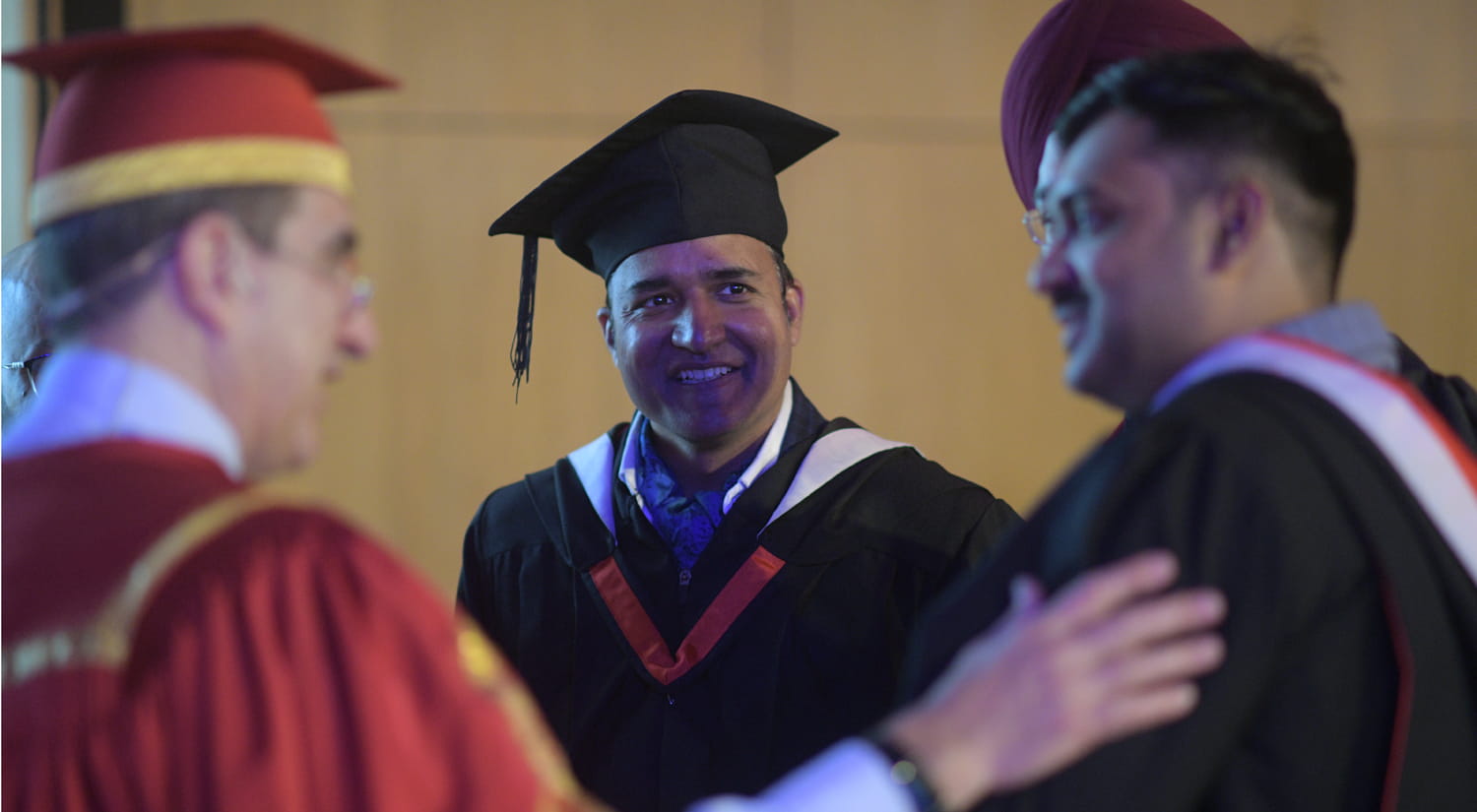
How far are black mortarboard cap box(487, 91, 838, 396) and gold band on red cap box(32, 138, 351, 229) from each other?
1416mm

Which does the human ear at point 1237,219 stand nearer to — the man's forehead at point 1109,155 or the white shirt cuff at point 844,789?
the man's forehead at point 1109,155

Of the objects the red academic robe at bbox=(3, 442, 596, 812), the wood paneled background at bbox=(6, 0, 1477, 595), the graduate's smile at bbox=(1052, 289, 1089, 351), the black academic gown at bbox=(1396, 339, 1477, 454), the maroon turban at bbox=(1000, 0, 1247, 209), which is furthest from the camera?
the wood paneled background at bbox=(6, 0, 1477, 595)

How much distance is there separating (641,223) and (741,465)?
1.76ft

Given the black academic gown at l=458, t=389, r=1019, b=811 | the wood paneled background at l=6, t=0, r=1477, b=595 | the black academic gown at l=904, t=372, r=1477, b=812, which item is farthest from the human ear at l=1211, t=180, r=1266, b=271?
the wood paneled background at l=6, t=0, r=1477, b=595

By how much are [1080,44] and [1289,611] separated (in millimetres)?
1361

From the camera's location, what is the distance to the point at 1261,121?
1.34 meters

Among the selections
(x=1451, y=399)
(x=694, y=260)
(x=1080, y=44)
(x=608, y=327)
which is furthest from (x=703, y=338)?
(x=1451, y=399)

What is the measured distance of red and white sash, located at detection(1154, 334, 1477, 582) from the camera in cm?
125

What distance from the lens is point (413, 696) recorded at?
109 cm

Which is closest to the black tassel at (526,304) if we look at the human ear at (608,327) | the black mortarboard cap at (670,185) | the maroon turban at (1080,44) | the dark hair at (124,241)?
the black mortarboard cap at (670,185)

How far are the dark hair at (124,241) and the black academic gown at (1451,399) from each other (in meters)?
1.46

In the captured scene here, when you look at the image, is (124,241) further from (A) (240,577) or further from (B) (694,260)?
(B) (694,260)

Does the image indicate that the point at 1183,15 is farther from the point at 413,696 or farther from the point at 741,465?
the point at 413,696

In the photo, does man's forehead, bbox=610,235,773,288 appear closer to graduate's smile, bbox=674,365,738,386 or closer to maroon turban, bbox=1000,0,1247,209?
graduate's smile, bbox=674,365,738,386
